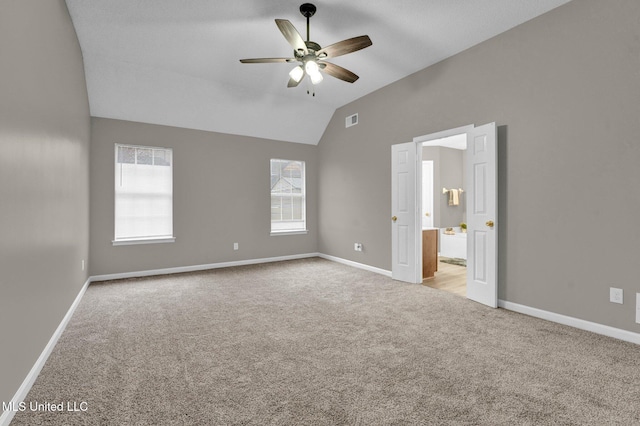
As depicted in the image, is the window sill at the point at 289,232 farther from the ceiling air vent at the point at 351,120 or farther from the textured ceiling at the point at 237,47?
the ceiling air vent at the point at 351,120

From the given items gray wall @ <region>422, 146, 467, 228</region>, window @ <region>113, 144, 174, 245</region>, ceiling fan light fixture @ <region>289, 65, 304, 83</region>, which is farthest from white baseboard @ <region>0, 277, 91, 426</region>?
gray wall @ <region>422, 146, 467, 228</region>

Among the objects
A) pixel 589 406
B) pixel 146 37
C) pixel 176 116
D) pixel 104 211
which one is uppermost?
pixel 146 37

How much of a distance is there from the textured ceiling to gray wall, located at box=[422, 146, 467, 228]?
3539 millimetres

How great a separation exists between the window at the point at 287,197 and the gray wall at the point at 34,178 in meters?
3.48

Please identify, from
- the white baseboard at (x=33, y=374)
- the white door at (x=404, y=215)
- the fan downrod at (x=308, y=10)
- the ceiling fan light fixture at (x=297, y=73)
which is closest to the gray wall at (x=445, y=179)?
the white door at (x=404, y=215)

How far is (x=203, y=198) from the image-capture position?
213 inches

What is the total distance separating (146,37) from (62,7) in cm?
79

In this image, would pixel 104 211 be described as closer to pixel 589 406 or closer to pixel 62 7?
pixel 62 7

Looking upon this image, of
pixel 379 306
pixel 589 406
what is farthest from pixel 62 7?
pixel 589 406

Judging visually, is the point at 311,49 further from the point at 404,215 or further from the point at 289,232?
the point at 289,232

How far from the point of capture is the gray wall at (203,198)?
463 cm

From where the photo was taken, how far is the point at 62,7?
274 centimetres

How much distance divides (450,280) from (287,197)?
3.53 m

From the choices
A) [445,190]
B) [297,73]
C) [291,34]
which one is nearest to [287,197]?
[297,73]
